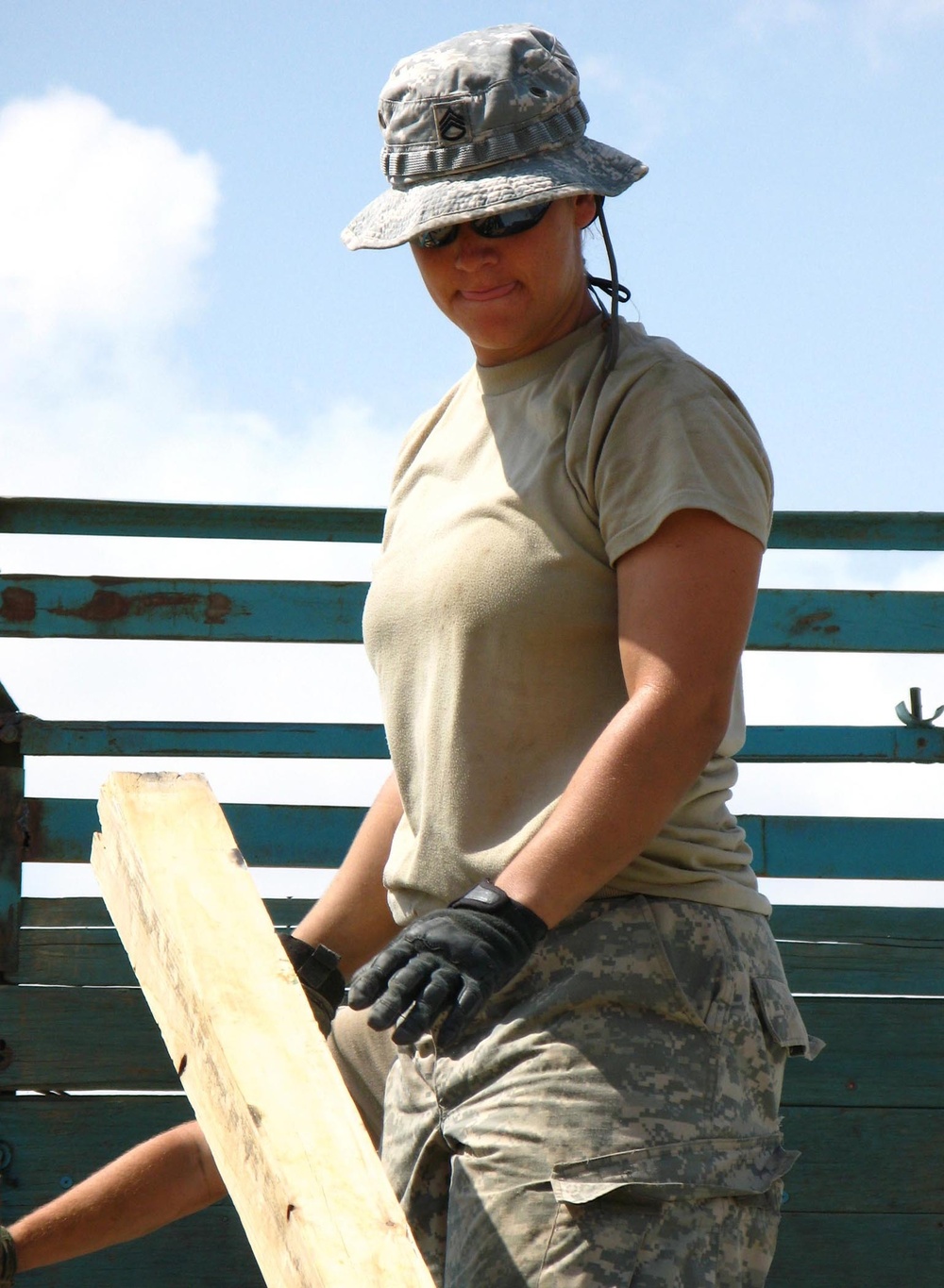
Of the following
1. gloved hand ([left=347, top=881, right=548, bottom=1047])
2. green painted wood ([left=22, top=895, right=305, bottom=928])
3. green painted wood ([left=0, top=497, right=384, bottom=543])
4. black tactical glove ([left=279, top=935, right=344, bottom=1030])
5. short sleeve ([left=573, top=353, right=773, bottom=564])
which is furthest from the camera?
green painted wood ([left=0, top=497, right=384, bottom=543])

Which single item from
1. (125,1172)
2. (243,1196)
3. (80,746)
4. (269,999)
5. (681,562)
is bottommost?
(125,1172)

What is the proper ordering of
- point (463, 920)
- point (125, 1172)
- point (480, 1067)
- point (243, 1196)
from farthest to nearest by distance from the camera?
point (125, 1172)
point (480, 1067)
point (463, 920)
point (243, 1196)

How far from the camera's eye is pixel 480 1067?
5.93ft

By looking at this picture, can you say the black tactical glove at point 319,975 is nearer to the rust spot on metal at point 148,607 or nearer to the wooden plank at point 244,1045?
the wooden plank at point 244,1045

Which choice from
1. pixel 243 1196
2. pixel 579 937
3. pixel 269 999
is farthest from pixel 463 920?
pixel 243 1196

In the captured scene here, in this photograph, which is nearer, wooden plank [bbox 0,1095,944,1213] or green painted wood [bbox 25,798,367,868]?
wooden plank [bbox 0,1095,944,1213]

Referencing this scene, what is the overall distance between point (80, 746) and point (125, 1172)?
144cm

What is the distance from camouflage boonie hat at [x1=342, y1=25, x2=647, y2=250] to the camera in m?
1.96

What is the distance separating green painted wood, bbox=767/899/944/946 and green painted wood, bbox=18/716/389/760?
1041mm

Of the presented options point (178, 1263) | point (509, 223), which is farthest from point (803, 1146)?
point (509, 223)

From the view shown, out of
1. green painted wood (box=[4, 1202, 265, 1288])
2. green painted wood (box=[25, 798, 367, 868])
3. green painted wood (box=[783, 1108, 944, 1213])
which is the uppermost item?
green painted wood (box=[25, 798, 367, 868])

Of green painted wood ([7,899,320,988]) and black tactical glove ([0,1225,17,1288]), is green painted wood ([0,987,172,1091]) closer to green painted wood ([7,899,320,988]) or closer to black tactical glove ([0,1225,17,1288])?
green painted wood ([7,899,320,988])

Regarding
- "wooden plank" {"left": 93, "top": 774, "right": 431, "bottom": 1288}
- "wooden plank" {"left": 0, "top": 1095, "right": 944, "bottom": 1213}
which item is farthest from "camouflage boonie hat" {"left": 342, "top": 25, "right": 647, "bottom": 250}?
"wooden plank" {"left": 0, "top": 1095, "right": 944, "bottom": 1213}

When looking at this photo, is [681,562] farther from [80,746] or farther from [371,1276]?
[80,746]
